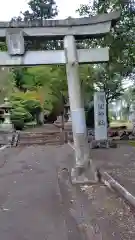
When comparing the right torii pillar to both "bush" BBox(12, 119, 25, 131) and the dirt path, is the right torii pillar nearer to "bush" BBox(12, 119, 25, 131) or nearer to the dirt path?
the dirt path

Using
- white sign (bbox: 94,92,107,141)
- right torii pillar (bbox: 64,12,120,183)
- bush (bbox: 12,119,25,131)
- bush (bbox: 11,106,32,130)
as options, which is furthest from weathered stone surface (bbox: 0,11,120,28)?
bush (bbox: 12,119,25,131)

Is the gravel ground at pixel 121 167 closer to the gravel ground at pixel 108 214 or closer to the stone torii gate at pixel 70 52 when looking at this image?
the gravel ground at pixel 108 214

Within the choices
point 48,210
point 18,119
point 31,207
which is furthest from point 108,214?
point 18,119

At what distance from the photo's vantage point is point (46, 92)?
35.7m

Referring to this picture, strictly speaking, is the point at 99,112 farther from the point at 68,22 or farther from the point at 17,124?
the point at 17,124

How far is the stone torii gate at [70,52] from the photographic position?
1031 centimetres

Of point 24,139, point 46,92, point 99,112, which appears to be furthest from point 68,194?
point 46,92

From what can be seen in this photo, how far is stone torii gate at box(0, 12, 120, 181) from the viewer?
406 inches

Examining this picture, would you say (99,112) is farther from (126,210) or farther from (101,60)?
(126,210)

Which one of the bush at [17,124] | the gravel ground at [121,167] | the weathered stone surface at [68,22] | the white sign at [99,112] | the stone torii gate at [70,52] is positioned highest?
the weathered stone surface at [68,22]

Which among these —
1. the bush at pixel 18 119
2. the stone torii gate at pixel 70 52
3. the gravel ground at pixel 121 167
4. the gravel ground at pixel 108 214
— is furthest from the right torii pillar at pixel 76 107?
the bush at pixel 18 119

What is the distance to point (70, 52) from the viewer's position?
1038 cm

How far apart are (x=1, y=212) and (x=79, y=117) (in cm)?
420

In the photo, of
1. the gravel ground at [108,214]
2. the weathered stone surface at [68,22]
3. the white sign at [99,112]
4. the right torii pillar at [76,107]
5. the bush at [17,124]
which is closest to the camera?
the gravel ground at [108,214]
